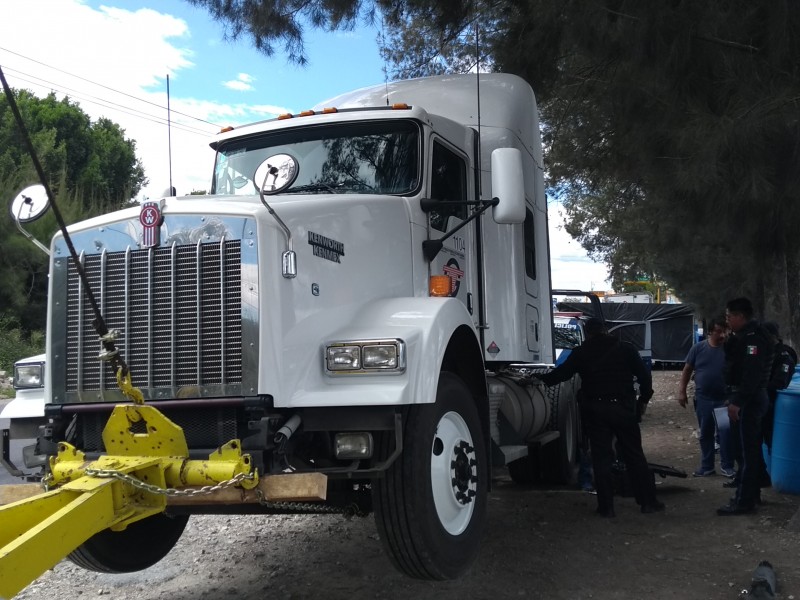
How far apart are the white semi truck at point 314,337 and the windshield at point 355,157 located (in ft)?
0.03

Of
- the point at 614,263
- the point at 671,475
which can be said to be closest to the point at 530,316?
the point at 671,475

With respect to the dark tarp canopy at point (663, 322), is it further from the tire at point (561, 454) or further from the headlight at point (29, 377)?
the headlight at point (29, 377)

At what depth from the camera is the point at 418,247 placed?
5078 mm

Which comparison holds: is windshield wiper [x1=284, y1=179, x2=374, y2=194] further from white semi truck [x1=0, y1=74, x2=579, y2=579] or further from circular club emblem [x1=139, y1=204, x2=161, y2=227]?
circular club emblem [x1=139, y1=204, x2=161, y2=227]

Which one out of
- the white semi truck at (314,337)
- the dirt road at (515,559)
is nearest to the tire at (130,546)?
the white semi truck at (314,337)

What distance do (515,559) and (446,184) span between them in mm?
2587

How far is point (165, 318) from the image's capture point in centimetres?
407

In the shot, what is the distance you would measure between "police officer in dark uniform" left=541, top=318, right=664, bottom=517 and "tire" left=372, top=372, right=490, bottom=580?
272cm

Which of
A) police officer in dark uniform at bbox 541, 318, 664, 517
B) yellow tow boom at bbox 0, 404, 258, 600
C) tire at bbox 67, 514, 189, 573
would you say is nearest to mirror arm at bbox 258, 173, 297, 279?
yellow tow boom at bbox 0, 404, 258, 600

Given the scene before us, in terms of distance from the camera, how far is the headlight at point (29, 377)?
449 centimetres

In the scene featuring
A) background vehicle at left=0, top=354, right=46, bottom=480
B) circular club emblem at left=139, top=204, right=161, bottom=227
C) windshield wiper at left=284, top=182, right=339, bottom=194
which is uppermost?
windshield wiper at left=284, top=182, right=339, bottom=194

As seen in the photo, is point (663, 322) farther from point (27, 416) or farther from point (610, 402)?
point (27, 416)

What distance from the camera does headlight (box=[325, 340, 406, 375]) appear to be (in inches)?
152

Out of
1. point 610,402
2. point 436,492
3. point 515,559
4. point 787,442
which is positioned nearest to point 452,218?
point 436,492
